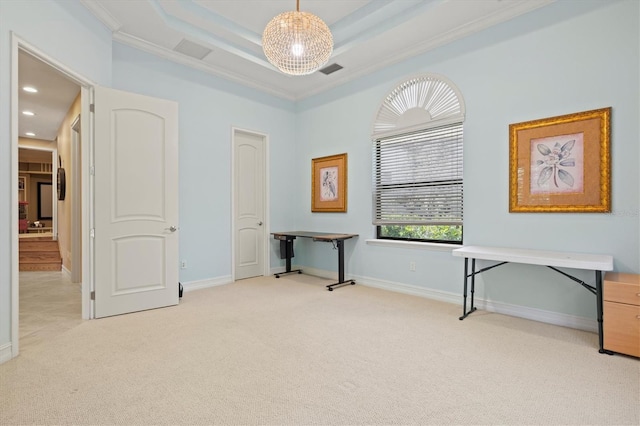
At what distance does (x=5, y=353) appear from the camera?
2.36m

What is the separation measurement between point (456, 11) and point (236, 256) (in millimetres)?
4253

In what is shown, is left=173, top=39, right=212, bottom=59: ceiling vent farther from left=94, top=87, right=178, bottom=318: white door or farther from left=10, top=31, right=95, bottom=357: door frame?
left=10, top=31, right=95, bottom=357: door frame

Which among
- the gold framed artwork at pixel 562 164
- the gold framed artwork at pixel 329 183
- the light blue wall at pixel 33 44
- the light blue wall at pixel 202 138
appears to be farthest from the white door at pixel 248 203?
the gold framed artwork at pixel 562 164

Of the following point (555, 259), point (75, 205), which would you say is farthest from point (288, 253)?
point (555, 259)

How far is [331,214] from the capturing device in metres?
5.25

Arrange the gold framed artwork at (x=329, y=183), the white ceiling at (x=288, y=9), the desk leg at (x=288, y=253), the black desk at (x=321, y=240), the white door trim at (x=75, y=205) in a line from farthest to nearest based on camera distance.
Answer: the desk leg at (x=288, y=253), the gold framed artwork at (x=329, y=183), the white door trim at (x=75, y=205), the black desk at (x=321, y=240), the white ceiling at (x=288, y=9)

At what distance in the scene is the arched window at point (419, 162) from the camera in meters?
3.88

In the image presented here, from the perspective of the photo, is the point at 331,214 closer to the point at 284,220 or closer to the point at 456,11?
the point at 284,220

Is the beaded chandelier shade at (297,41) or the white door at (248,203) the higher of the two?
the beaded chandelier shade at (297,41)

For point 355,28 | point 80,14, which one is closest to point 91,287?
point 80,14

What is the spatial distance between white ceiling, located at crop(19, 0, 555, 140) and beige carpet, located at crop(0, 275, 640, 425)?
10.3ft

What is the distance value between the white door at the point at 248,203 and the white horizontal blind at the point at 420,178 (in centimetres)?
195

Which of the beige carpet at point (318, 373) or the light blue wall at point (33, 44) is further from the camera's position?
the light blue wall at point (33, 44)

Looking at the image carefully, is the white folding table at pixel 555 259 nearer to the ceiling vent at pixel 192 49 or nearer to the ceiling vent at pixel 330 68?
the ceiling vent at pixel 330 68
